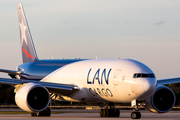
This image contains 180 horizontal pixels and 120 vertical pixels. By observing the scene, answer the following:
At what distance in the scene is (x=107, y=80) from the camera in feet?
94.5

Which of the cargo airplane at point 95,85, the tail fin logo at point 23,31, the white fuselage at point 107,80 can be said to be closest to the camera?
the white fuselage at point 107,80

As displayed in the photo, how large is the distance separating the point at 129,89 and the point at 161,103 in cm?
477

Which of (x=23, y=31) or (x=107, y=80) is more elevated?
(x=23, y=31)

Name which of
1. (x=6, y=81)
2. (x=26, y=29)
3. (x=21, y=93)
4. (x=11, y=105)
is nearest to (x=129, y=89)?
(x=21, y=93)

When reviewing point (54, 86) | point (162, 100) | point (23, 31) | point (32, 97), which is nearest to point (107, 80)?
point (54, 86)

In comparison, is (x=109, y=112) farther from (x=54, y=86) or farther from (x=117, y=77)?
(x=54, y=86)

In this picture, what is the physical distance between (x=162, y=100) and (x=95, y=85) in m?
5.41

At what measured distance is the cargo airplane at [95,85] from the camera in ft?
89.2

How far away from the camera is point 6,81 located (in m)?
30.1

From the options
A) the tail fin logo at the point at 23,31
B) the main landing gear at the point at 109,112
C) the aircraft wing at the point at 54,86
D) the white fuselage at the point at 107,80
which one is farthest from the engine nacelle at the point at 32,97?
the tail fin logo at the point at 23,31

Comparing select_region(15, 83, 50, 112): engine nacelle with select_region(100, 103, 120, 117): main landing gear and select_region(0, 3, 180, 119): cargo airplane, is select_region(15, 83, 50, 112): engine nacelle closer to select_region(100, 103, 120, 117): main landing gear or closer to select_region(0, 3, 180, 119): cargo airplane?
select_region(0, 3, 180, 119): cargo airplane

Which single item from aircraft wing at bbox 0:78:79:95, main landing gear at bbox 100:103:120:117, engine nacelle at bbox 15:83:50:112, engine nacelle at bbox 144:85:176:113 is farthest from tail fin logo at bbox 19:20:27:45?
engine nacelle at bbox 144:85:176:113

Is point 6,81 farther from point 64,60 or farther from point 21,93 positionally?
point 64,60

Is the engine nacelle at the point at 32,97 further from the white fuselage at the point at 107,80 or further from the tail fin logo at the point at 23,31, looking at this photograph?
the tail fin logo at the point at 23,31
